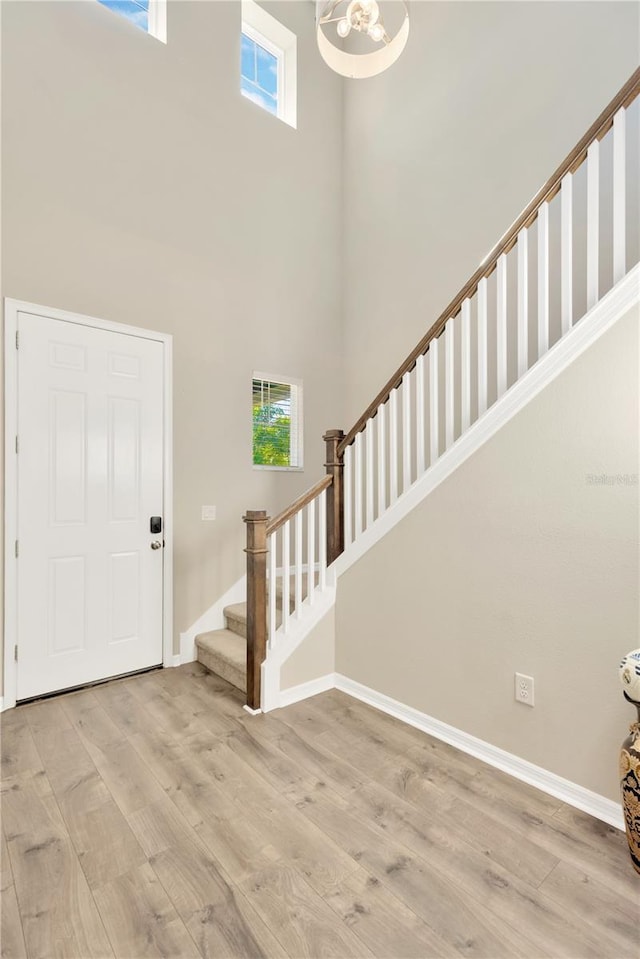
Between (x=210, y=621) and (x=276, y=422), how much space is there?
1775 millimetres

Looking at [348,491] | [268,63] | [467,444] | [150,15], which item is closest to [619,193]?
[467,444]

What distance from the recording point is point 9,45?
111 inches

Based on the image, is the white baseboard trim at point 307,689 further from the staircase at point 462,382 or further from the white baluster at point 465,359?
the white baluster at point 465,359

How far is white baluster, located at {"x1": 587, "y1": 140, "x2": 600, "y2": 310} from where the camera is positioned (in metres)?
1.99

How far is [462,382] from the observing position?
8.11 feet

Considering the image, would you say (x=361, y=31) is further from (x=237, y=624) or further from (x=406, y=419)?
(x=237, y=624)

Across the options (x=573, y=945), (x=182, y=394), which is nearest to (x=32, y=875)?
(x=573, y=945)

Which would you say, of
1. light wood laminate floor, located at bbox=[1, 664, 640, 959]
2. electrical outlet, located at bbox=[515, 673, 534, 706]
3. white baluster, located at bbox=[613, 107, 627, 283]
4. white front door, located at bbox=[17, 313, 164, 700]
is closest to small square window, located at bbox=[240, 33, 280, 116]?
white front door, located at bbox=[17, 313, 164, 700]

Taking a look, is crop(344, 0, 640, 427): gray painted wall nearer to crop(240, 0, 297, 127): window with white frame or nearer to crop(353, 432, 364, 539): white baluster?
crop(240, 0, 297, 127): window with white frame

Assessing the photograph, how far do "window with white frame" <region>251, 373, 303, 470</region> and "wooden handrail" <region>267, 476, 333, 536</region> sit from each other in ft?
3.56

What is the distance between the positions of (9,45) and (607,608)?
4.43m

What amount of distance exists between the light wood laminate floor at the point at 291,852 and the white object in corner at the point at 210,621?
99 centimetres

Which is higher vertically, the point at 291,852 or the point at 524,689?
the point at 524,689

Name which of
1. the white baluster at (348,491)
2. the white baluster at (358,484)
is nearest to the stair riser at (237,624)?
the white baluster at (348,491)
